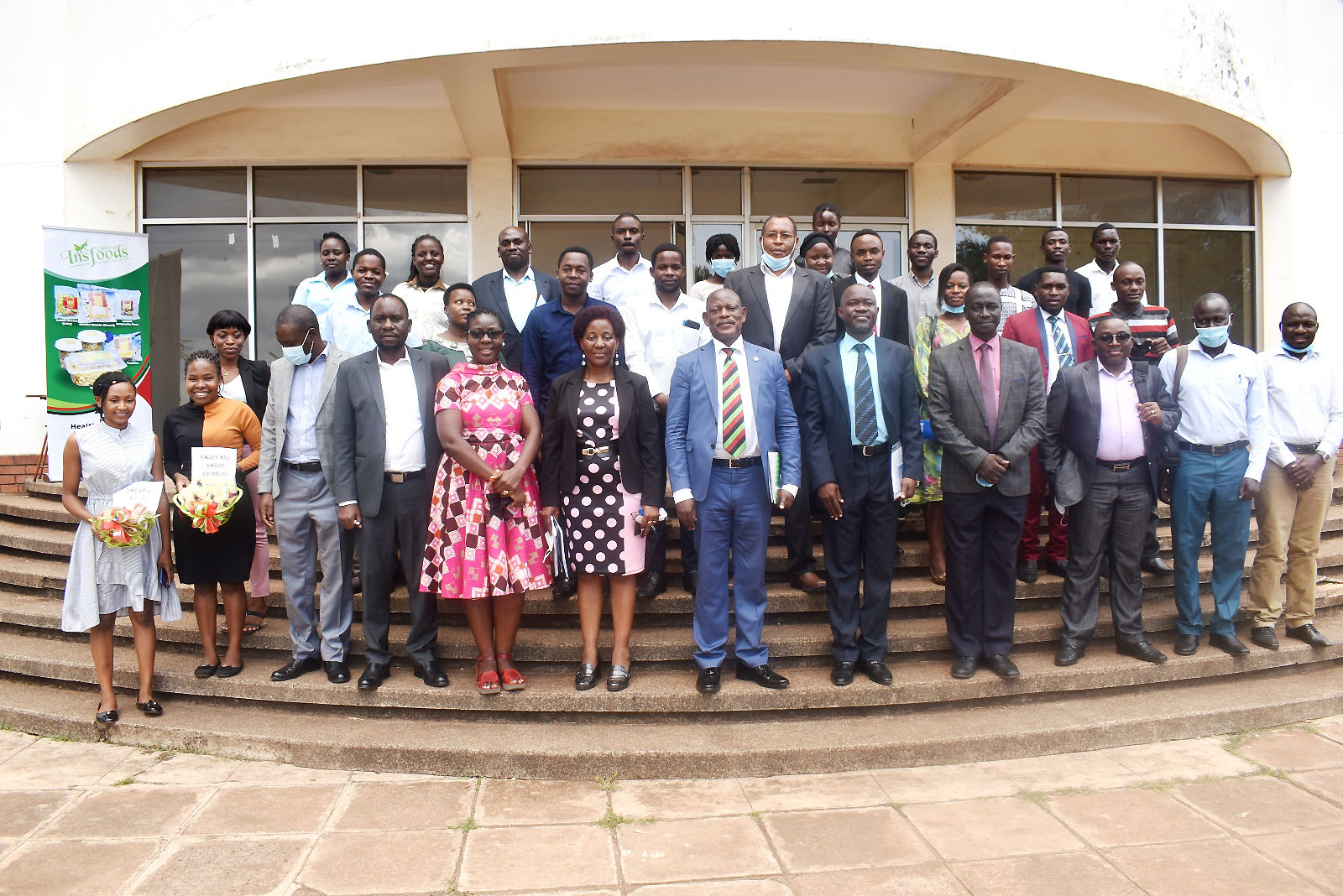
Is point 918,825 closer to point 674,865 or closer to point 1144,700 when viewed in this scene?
point 674,865

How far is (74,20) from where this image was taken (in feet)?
25.1

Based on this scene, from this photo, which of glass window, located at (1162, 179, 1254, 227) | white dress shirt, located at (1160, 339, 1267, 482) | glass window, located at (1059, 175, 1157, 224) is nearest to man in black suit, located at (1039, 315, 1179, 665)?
white dress shirt, located at (1160, 339, 1267, 482)

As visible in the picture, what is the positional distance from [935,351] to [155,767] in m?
4.48

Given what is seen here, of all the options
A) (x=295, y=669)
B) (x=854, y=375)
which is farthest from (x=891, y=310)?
(x=295, y=669)

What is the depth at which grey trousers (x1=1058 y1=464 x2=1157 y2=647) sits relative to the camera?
473 cm

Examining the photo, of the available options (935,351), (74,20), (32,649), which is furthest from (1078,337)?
(74,20)

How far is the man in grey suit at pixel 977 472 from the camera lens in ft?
14.8

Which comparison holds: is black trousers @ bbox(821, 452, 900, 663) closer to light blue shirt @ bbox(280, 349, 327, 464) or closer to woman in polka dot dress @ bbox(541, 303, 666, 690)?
woman in polka dot dress @ bbox(541, 303, 666, 690)

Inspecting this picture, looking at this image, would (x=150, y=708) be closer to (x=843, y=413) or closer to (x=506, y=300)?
(x=506, y=300)

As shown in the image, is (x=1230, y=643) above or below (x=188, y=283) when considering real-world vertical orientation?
below

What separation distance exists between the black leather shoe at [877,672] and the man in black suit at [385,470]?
87.2 inches

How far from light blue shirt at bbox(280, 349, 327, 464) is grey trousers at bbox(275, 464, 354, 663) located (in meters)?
0.10

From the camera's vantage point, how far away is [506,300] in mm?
5535

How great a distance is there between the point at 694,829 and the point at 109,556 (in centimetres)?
329
